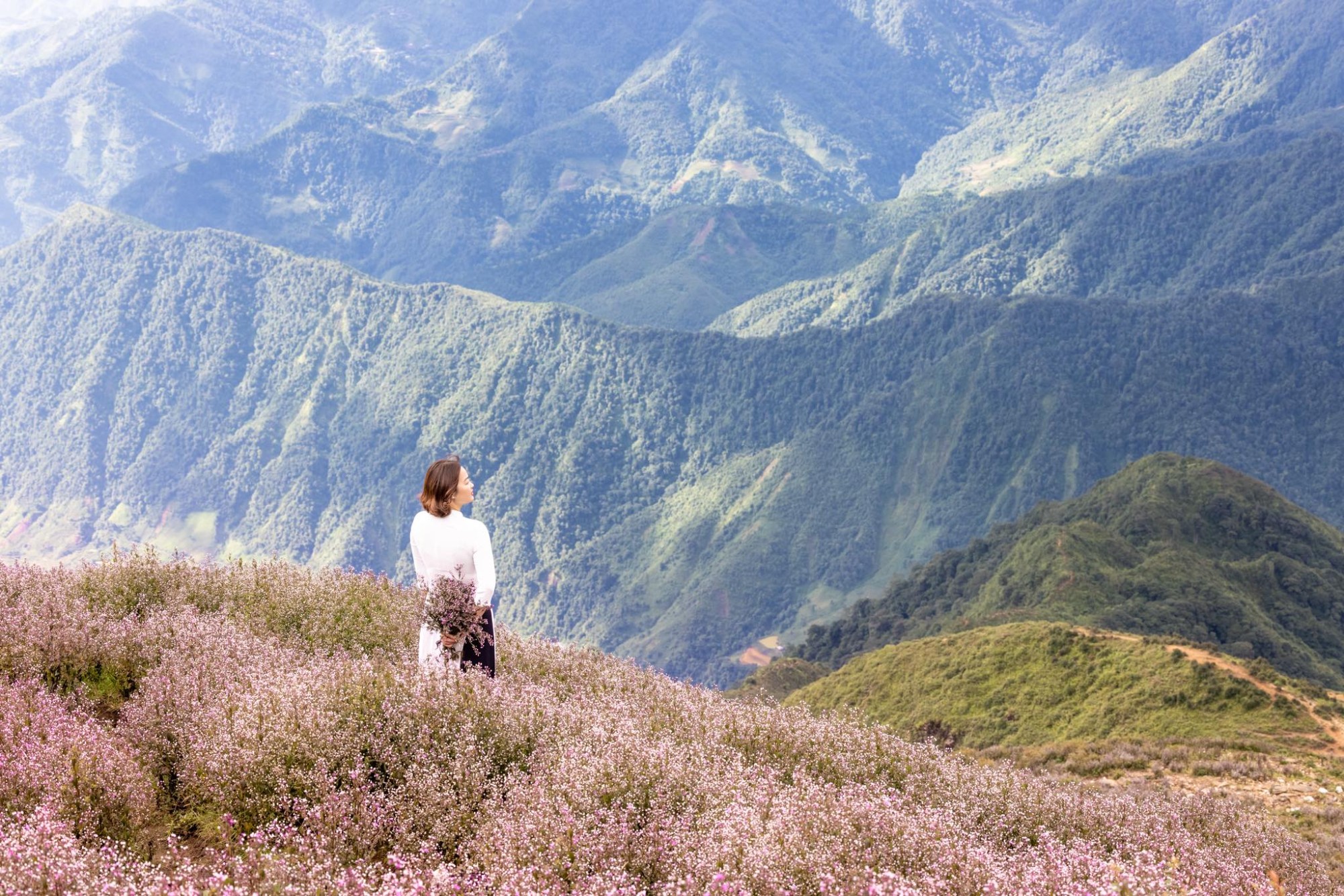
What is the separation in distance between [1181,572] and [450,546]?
4694 centimetres

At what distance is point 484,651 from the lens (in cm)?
1124

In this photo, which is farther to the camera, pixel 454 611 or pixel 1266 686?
pixel 1266 686

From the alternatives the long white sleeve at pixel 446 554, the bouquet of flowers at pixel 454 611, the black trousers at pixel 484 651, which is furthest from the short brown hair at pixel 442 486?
the black trousers at pixel 484 651

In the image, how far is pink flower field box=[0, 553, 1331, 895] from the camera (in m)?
7.39

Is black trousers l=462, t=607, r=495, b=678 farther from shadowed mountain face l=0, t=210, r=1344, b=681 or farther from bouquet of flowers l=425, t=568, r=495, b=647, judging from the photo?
shadowed mountain face l=0, t=210, r=1344, b=681

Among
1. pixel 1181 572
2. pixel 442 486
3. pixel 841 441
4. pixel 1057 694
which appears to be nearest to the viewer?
pixel 442 486

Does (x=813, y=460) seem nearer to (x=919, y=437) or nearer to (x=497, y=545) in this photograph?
(x=919, y=437)

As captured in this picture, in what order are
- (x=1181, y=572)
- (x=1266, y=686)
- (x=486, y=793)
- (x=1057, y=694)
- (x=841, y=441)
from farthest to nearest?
1. (x=841, y=441)
2. (x=1181, y=572)
3. (x=1057, y=694)
4. (x=1266, y=686)
5. (x=486, y=793)

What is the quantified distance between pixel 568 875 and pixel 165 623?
714cm

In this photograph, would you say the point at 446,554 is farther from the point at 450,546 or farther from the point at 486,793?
the point at 486,793

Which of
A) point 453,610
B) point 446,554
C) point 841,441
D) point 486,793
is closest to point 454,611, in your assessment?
point 453,610

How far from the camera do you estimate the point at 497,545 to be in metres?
180

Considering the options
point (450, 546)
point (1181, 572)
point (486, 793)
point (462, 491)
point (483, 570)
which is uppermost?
point (1181, 572)

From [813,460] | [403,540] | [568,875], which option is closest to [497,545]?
[403,540]
